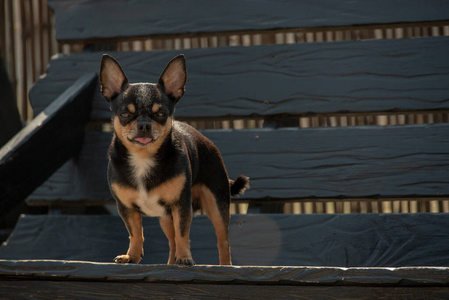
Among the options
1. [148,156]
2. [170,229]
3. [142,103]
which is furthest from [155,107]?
[170,229]

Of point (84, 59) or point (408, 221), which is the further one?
point (84, 59)

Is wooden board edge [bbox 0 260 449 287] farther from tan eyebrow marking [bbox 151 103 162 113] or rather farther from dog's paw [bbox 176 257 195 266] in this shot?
tan eyebrow marking [bbox 151 103 162 113]

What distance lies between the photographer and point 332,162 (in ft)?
9.94

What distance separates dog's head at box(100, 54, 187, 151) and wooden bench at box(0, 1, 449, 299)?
28.6 inches

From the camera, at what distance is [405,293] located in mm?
1744

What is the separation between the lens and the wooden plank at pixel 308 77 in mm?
3059

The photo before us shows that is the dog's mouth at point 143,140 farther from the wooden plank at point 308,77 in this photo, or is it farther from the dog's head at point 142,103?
the wooden plank at point 308,77

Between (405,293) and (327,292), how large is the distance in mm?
211

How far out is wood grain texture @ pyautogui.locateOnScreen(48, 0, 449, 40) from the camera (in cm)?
313

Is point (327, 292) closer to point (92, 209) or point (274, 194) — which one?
point (274, 194)

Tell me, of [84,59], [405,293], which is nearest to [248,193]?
[84,59]

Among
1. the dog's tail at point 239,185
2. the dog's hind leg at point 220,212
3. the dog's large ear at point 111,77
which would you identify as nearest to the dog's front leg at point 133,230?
the dog's hind leg at point 220,212

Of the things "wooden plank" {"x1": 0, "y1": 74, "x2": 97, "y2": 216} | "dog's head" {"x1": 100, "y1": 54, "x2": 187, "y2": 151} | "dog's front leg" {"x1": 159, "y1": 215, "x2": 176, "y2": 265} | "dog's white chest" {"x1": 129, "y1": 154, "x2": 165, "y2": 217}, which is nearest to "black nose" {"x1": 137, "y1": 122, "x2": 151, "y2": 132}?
"dog's head" {"x1": 100, "y1": 54, "x2": 187, "y2": 151}

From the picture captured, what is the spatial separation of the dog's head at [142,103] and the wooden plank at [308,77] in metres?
0.85
